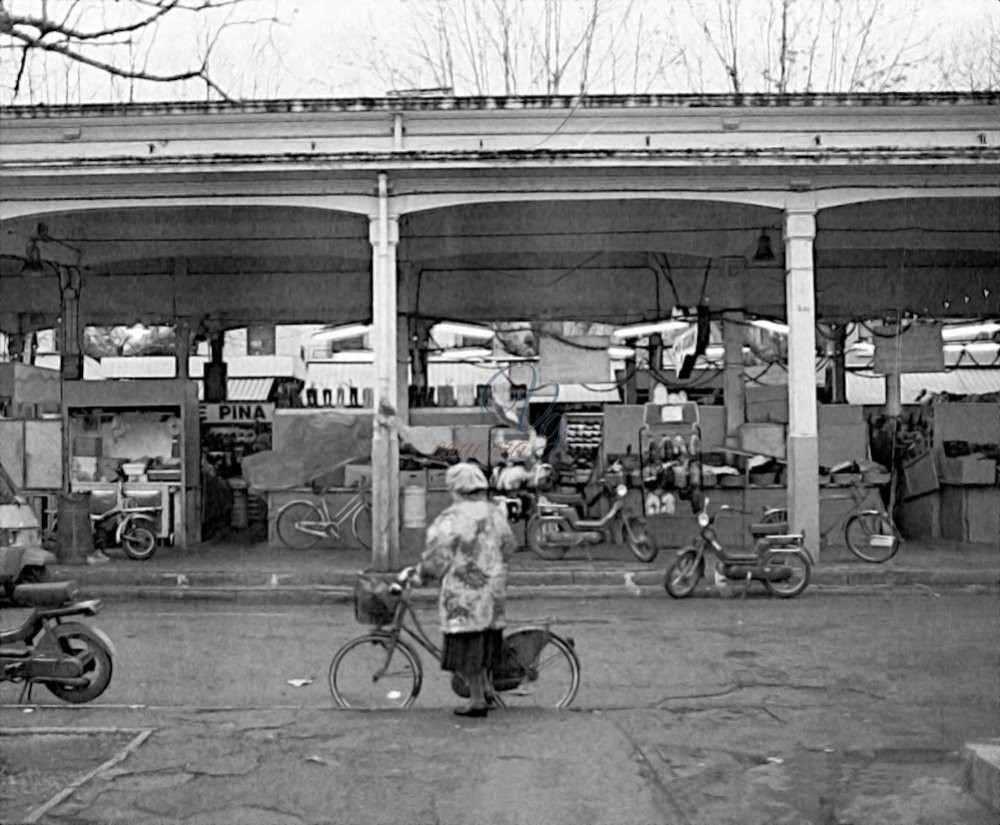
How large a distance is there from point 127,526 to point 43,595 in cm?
896

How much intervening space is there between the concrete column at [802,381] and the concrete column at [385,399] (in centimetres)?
521

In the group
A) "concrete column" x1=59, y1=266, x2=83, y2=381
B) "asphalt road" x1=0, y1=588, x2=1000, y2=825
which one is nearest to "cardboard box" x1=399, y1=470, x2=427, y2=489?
"asphalt road" x1=0, y1=588, x2=1000, y2=825

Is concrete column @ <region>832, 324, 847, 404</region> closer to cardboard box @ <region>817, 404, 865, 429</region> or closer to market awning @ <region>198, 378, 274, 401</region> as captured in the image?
cardboard box @ <region>817, 404, 865, 429</region>

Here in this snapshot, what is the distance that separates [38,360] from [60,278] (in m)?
16.4

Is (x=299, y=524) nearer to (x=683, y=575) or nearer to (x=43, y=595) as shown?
(x=683, y=575)

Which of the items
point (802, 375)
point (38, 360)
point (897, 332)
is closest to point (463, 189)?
point (802, 375)

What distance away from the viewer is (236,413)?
24250mm

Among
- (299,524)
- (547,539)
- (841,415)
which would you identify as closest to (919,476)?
(841,415)

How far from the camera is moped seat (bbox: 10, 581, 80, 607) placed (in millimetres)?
8133

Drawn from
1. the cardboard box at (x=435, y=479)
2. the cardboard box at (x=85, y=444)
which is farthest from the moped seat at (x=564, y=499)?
the cardboard box at (x=85, y=444)

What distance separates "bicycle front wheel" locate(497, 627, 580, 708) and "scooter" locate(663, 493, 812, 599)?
559 centimetres

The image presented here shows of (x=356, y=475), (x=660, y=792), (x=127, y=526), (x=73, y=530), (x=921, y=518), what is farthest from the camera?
(x=921, y=518)

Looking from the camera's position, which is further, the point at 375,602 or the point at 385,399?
the point at 385,399

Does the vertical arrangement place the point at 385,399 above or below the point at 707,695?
above
